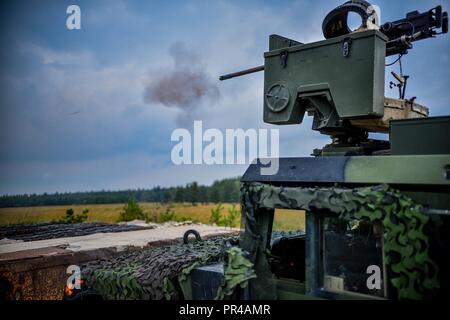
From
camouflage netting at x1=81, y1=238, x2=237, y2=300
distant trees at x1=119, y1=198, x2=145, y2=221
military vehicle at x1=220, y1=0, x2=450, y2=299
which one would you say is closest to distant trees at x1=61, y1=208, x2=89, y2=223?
distant trees at x1=119, y1=198, x2=145, y2=221

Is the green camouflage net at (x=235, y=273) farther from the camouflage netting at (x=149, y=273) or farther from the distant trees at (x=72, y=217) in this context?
the distant trees at (x=72, y=217)

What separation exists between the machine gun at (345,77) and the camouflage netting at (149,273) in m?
1.63

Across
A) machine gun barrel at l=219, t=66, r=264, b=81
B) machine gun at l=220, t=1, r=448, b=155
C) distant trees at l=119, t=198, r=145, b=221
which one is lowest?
distant trees at l=119, t=198, r=145, b=221

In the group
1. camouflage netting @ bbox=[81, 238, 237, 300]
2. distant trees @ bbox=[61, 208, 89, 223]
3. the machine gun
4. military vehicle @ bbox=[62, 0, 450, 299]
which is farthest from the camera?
distant trees @ bbox=[61, 208, 89, 223]

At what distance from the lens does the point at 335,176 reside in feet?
10.4

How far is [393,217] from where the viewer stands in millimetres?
2711

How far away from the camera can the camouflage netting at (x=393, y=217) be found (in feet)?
8.50

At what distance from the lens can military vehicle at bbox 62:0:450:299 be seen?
107 inches

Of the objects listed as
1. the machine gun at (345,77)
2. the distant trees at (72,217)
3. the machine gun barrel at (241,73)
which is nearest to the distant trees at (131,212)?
the distant trees at (72,217)

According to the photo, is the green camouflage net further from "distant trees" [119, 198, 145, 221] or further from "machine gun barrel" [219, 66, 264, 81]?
"distant trees" [119, 198, 145, 221]

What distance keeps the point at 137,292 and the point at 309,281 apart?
154 cm

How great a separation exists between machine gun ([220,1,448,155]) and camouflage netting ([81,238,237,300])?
163 centimetres

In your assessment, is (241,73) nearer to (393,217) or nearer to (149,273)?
(149,273)
